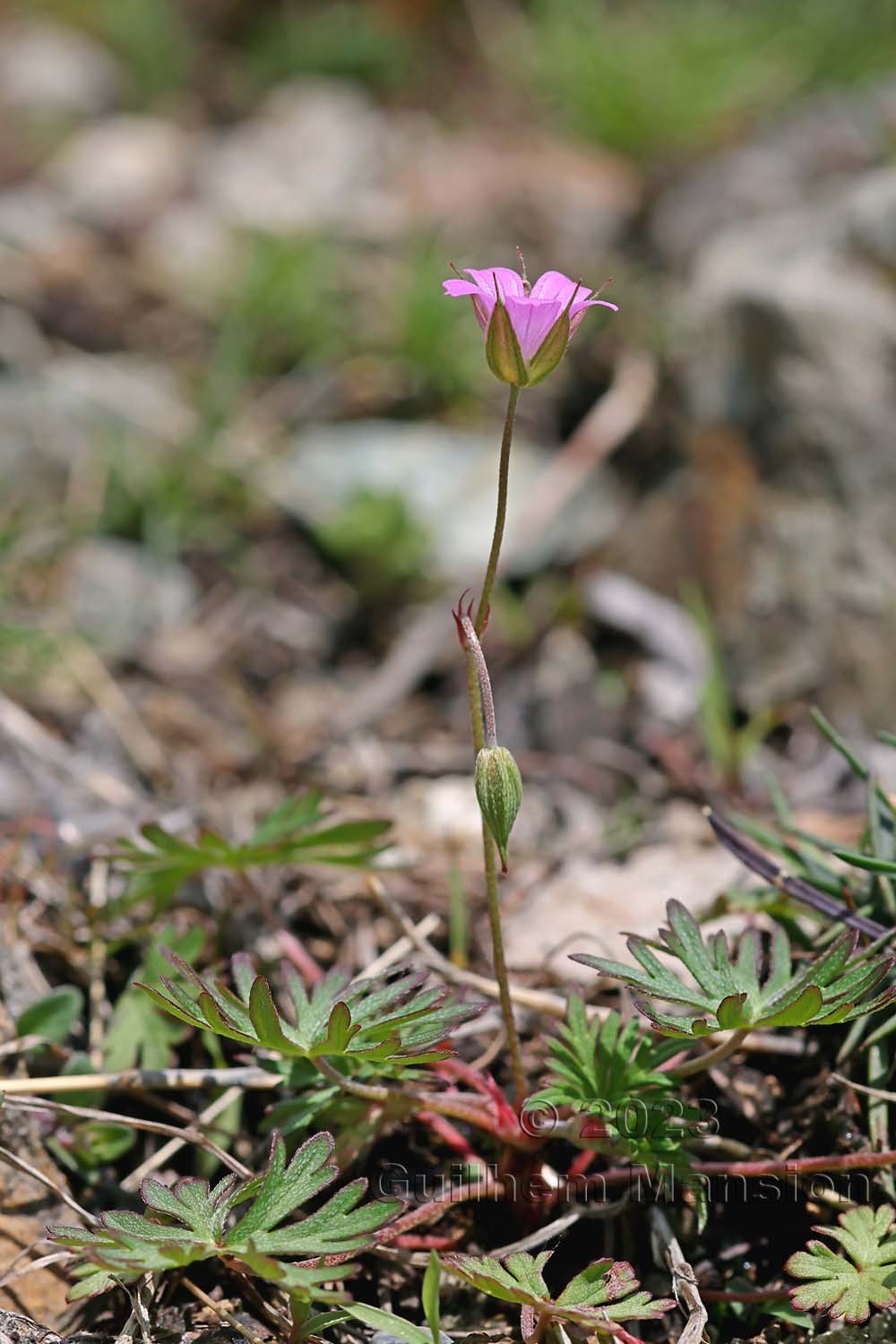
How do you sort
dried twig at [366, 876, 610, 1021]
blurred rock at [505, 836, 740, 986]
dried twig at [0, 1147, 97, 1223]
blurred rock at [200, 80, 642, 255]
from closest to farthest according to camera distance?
dried twig at [0, 1147, 97, 1223] < dried twig at [366, 876, 610, 1021] < blurred rock at [505, 836, 740, 986] < blurred rock at [200, 80, 642, 255]

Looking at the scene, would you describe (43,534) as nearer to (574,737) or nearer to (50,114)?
(574,737)

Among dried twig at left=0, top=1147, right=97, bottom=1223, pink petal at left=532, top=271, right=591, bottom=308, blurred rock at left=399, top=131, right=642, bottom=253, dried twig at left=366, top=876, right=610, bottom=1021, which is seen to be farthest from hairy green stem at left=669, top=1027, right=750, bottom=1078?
blurred rock at left=399, top=131, right=642, bottom=253

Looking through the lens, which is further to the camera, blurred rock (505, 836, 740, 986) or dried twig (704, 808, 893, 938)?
blurred rock (505, 836, 740, 986)

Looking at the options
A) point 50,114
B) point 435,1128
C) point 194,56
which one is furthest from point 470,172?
point 435,1128

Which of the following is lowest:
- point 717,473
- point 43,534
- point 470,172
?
point 43,534

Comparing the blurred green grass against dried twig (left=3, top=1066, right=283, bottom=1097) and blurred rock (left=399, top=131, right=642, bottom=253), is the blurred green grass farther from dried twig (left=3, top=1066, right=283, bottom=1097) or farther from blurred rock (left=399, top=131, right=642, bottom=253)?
dried twig (left=3, top=1066, right=283, bottom=1097)

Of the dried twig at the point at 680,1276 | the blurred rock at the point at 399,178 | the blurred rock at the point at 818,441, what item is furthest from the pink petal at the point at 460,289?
the blurred rock at the point at 399,178

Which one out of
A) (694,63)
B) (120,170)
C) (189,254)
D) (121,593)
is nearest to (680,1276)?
(121,593)
